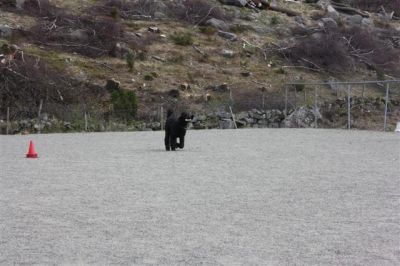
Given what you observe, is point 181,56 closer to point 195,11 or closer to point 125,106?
point 195,11

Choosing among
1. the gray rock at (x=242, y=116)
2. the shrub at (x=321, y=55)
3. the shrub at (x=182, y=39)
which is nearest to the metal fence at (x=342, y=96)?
the gray rock at (x=242, y=116)

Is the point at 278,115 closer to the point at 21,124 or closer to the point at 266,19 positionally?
the point at 21,124

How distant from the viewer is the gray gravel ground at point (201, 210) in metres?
6.16

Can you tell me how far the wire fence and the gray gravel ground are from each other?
47.3 ft

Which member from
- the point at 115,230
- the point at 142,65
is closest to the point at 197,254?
the point at 115,230

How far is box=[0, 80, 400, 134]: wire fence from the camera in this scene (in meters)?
30.5

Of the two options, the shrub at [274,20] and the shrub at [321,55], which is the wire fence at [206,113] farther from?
the shrub at [274,20]

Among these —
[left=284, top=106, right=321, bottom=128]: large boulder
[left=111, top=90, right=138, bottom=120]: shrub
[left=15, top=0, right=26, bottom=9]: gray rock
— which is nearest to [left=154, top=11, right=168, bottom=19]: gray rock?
[left=15, top=0, right=26, bottom=9]: gray rock

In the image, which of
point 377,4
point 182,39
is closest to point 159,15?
point 182,39

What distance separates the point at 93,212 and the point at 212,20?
1870 inches

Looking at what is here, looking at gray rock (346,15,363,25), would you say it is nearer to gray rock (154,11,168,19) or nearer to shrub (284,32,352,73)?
shrub (284,32,352,73)

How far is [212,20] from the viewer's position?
54562mm

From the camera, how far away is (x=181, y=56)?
152 ft

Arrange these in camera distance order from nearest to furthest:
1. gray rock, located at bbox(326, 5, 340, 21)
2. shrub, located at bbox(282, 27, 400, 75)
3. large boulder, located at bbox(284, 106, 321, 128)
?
1. large boulder, located at bbox(284, 106, 321, 128)
2. shrub, located at bbox(282, 27, 400, 75)
3. gray rock, located at bbox(326, 5, 340, 21)
